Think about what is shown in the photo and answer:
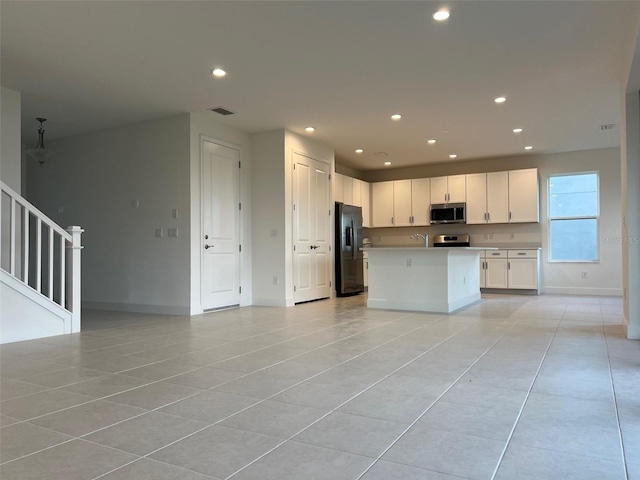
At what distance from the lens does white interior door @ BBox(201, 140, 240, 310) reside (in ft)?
20.6

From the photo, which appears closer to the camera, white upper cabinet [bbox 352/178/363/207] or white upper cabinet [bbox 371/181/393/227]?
white upper cabinet [bbox 352/178/363/207]

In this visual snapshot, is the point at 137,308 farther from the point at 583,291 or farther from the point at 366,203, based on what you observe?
the point at 583,291

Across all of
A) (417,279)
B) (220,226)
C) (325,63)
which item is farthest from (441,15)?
(220,226)

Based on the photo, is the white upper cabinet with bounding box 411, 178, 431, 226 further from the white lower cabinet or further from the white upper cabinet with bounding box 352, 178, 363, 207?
the white lower cabinet

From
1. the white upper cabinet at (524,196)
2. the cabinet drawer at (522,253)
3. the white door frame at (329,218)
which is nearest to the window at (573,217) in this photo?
the white upper cabinet at (524,196)

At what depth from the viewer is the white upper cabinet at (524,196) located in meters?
8.52

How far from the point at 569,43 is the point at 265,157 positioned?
438 centimetres

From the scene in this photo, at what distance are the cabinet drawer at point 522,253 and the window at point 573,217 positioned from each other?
2.07 feet

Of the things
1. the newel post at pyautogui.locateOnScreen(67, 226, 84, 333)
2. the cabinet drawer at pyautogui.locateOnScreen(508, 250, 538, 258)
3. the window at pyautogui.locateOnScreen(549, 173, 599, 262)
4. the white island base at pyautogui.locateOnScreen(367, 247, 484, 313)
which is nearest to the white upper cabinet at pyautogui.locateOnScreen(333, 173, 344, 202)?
the white island base at pyautogui.locateOnScreen(367, 247, 484, 313)

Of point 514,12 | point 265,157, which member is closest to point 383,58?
point 514,12

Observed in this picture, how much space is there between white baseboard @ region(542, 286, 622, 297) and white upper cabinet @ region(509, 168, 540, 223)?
4.56 feet

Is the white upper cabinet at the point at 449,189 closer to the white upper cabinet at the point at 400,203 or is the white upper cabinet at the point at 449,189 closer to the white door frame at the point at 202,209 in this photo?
the white upper cabinet at the point at 400,203

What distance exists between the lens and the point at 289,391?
103 inches

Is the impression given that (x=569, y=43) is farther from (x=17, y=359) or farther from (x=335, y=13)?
(x=17, y=359)
